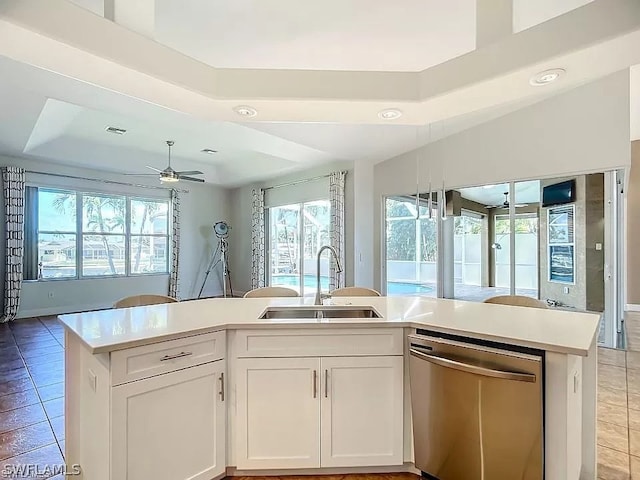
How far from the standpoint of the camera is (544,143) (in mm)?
4438

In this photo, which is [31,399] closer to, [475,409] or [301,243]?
[475,409]

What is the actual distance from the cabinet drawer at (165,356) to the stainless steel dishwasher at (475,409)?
101cm

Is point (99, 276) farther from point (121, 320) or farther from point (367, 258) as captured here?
point (121, 320)

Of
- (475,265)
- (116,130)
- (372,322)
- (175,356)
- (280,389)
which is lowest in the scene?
(280,389)

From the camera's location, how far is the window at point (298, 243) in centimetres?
716

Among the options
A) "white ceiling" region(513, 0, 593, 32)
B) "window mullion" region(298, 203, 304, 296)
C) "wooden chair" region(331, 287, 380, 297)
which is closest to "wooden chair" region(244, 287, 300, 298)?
"wooden chair" region(331, 287, 380, 297)

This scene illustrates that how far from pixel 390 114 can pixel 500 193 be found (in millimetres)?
3438

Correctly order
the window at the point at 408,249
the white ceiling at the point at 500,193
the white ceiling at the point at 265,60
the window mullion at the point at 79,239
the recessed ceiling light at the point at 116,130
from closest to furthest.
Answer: the white ceiling at the point at 265,60 → the white ceiling at the point at 500,193 → the recessed ceiling light at the point at 116,130 → the window at the point at 408,249 → the window mullion at the point at 79,239

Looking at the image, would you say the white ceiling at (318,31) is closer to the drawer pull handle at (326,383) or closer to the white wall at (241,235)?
the drawer pull handle at (326,383)

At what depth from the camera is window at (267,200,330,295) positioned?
7.16 meters

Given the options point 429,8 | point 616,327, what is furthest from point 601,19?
point 616,327

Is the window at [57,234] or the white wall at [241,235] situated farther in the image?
the white wall at [241,235]

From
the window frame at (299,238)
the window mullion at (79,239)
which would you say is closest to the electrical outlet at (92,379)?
the window frame at (299,238)

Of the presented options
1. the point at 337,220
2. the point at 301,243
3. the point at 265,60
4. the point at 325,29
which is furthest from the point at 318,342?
the point at 301,243
